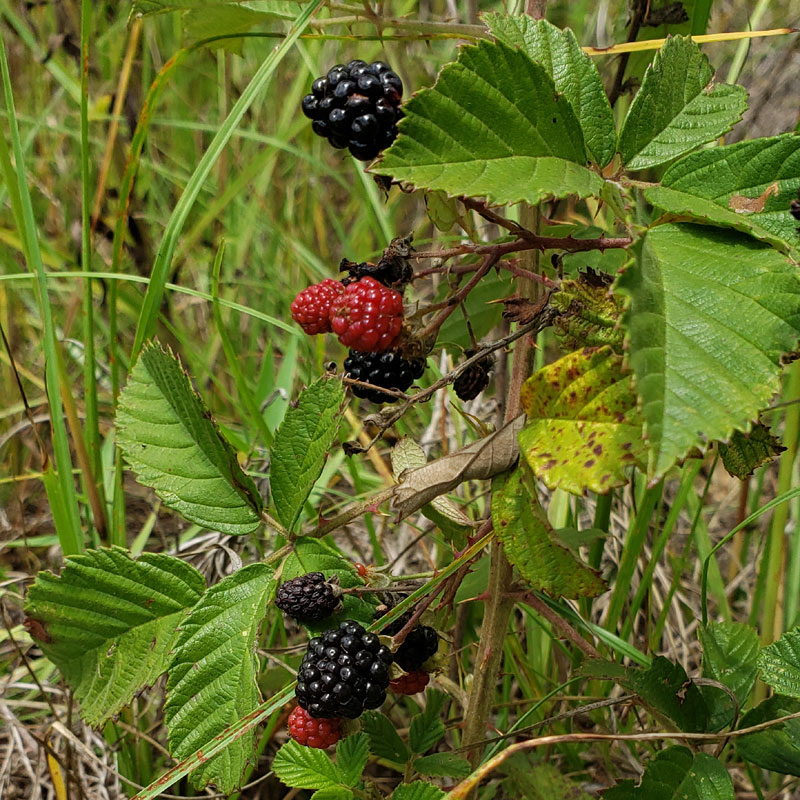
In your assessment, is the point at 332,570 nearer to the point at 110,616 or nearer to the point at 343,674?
the point at 343,674

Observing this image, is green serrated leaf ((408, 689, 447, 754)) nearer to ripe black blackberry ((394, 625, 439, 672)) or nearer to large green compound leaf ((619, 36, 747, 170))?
ripe black blackberry ((394, 625, 439, 672))

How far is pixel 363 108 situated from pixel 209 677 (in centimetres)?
56

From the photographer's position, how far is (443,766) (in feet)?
3.15

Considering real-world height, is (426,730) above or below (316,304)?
below

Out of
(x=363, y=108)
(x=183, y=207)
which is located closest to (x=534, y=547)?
(x=363, y=108)

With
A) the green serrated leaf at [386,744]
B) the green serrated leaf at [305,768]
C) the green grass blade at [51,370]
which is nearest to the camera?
the green serrated leaf at [305,768]

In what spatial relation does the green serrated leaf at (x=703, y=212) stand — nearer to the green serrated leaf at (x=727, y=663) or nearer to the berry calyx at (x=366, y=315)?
the berry calyx at (x=366, y=315)

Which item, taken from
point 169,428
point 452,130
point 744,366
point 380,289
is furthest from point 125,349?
point 744,366

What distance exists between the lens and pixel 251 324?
228 centimetres

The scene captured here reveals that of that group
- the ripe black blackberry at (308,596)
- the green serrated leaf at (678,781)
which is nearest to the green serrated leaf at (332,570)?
the ripe black blackberry at (308,596)

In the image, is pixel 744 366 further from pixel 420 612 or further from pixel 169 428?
pixel 169 428

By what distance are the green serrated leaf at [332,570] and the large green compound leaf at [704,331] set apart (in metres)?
0.41

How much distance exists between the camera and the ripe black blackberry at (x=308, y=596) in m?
0.80

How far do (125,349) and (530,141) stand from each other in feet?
5.45
